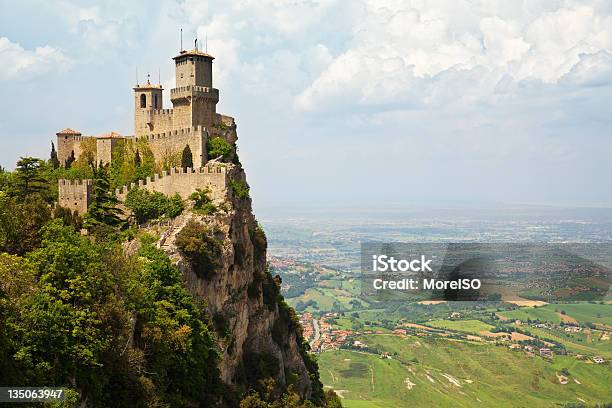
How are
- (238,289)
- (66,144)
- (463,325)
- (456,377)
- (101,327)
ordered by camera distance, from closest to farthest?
1. (101,327)
2. (238,289)
3. (66,144)
4. (456,377)
5. (463,325)

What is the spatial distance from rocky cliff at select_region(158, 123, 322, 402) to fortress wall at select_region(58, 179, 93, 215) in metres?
5.41

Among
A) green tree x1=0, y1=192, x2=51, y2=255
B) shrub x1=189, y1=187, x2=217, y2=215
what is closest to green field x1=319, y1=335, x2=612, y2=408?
shrub x1=189, y1=187, x2=217, y2=215

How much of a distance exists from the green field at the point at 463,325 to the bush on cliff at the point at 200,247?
80.0m

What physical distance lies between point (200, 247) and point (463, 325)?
8724cm

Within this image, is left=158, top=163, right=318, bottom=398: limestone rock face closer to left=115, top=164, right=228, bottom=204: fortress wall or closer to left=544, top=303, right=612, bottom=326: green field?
left=115, top=164, right=228, bottom=204: fortress wall

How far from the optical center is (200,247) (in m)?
34.5

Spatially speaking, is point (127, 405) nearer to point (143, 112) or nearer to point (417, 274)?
point (143, 112)

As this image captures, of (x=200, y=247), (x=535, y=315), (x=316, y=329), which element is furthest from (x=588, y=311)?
(x=200, y=247)

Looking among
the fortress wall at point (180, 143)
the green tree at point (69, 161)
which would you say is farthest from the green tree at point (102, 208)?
the green tree at point (69, 161)

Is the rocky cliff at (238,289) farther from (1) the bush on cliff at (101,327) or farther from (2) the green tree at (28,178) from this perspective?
(2) the green tree at (28,178)

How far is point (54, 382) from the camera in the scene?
66.5 ft

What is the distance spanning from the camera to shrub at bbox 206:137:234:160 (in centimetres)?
4303

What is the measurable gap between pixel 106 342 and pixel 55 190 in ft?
64.3

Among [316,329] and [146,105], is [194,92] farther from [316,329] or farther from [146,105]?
[316,329]
